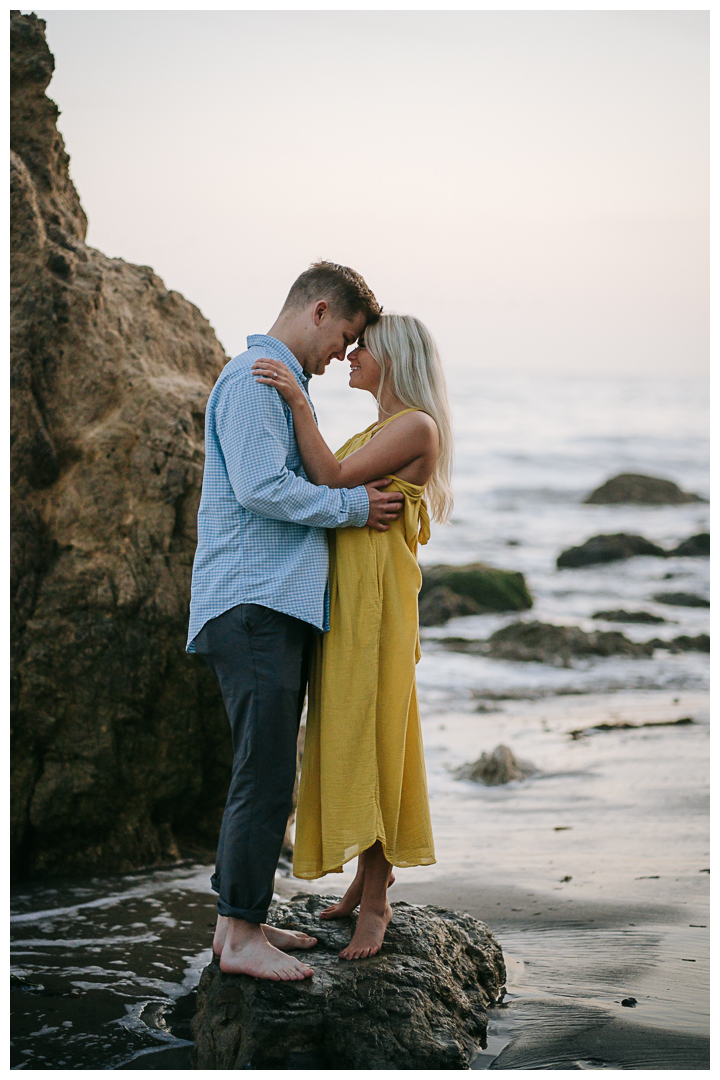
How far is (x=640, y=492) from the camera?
23156 millimetres

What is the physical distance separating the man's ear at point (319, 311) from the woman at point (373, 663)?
0.60 feet

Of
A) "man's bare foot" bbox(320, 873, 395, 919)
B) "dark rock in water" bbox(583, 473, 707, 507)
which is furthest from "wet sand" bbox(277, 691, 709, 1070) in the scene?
"dark rock in water" bbox(583, 473, 707, 507)

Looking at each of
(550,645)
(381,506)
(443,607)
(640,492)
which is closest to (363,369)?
(381,506)

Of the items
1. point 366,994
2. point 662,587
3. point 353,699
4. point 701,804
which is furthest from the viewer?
point 662,587

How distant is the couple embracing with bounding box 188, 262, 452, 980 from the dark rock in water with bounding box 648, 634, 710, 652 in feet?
25.4

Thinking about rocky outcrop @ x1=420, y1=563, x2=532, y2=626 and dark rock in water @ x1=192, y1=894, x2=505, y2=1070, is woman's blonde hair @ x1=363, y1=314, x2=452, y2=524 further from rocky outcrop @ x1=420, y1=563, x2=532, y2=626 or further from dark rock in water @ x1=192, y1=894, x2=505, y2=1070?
rocky outcrop @ x1=420, y1=563, x2=532, y2=626

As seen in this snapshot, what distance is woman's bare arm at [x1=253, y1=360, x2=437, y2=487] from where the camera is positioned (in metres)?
3.07

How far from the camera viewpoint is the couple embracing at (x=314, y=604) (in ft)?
9.81

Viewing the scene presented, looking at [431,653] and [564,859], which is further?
[431,653]

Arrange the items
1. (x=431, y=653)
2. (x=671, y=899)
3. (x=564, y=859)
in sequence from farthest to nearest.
→ (x=431, y=653), (x=564, y=859), (x=671, y=899)

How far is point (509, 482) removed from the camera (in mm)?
25938

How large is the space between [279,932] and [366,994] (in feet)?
1.30
